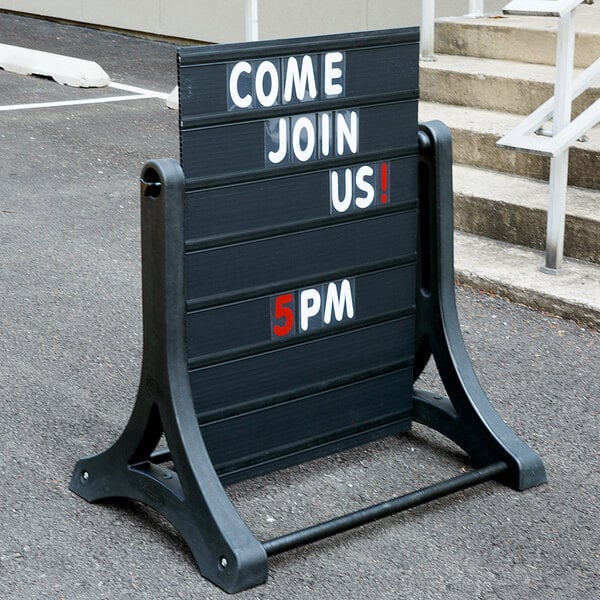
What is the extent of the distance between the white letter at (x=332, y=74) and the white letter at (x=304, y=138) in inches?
4.4

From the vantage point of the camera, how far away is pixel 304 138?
335 cm

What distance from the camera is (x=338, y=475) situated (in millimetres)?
3740

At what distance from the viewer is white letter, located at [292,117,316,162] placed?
3316mm

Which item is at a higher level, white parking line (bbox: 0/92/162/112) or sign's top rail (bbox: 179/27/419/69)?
sign's top rail (bbox: 179/27/419/69)

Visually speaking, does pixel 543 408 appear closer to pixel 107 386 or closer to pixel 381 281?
pixel 381 281

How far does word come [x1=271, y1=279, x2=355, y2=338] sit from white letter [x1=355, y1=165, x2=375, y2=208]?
23 centimetres

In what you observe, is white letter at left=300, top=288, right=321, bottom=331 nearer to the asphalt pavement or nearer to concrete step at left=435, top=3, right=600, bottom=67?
the asphalt pavement

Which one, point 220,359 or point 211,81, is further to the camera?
point 220,359

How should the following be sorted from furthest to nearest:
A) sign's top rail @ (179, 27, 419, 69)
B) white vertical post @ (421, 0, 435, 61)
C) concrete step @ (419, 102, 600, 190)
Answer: white vertical post @ (421, 0, 435, 61), concrete step @ (419, 102, 600, 190), sign's top rail @ (179, 27, 419, 69)

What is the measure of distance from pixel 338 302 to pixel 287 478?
1.95 ft

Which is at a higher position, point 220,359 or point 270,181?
point 270,181

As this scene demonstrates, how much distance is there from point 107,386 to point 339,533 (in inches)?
53.4

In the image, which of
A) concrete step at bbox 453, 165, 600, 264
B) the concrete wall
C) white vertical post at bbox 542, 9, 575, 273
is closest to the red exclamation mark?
white vertical post at bbox 542, 9, 575, 273

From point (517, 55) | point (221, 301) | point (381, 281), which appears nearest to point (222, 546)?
point (221, 301)
